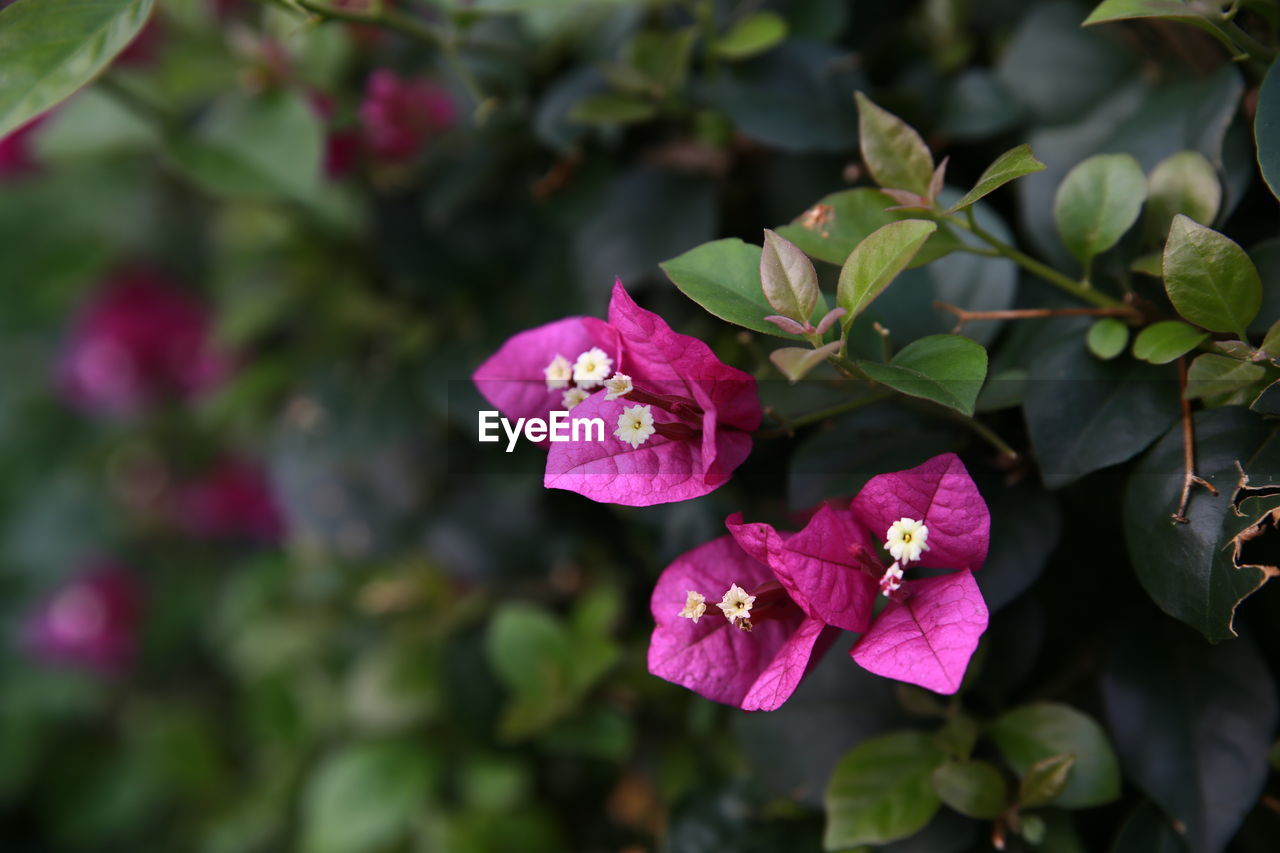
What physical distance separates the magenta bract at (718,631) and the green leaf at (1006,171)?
0.60 ft

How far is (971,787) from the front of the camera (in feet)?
1.47

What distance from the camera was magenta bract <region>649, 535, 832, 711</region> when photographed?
1.32 feet

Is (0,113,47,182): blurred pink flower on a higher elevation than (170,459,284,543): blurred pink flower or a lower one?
higher

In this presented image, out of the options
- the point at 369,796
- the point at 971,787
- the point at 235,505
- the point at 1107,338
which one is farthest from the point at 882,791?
the point at 235,505

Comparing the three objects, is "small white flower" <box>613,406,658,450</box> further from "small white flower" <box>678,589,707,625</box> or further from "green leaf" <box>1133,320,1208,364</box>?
"green leaf" <box>1133,320,1208,364</box>

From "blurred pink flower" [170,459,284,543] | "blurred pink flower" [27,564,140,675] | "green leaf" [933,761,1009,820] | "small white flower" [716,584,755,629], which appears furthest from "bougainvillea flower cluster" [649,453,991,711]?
"blurred pink flower" [27,564,140,675]

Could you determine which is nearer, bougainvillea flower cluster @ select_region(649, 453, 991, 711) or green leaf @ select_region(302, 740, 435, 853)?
bougainvillea flower cluster @ select_region(649, 453, 991, 711)

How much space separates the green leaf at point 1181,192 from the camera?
1.44 ft

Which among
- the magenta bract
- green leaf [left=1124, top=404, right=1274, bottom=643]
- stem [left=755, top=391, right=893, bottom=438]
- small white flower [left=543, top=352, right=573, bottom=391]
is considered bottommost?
the magenta bract

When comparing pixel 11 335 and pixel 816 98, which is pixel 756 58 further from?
pixel 11 335

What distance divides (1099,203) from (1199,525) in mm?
161

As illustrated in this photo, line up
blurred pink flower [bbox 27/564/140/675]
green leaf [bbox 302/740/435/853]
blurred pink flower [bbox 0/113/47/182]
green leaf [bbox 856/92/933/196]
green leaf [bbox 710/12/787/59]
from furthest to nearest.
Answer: blurred pink flower [bbox 27/564/140/675], blurred pink flower [bbox 0/113/47/182], green leaf [bbox 302/740/435/853], green leaf [bbox 710/12/787/59], green leaf [bbox 856/92/933/196]

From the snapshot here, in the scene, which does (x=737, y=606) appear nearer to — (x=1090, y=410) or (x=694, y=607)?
(x=694, y=607)

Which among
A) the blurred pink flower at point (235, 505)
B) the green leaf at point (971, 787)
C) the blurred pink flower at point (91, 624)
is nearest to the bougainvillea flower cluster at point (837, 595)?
the green leaf at point (971, 787)
